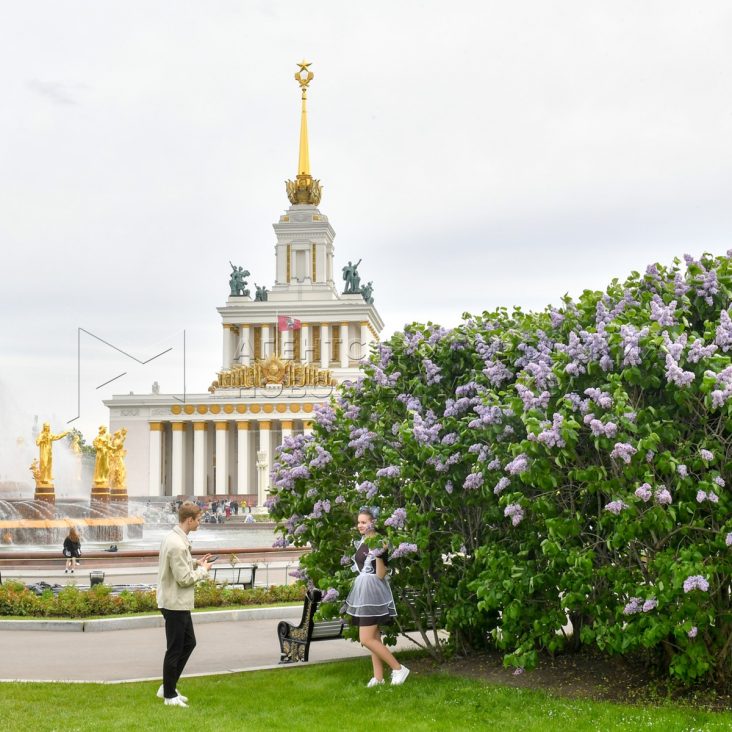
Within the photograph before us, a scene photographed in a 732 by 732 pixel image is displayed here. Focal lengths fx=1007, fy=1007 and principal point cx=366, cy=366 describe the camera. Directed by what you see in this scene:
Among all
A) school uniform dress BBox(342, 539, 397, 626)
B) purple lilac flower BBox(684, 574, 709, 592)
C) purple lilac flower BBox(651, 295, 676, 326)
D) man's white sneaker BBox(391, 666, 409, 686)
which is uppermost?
purple lilac flower BBox(651, 295, 676, 326)

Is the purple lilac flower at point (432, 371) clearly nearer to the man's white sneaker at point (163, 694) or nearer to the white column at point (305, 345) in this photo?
the man's white sneaker at point (163, 694)

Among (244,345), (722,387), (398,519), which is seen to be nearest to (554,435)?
(722,387)

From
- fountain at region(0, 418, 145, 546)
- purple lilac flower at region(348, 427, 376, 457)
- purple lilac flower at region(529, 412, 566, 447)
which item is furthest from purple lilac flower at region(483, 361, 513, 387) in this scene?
fountain at region(0, 418, 145, 546)

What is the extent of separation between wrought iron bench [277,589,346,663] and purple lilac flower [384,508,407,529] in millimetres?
1871

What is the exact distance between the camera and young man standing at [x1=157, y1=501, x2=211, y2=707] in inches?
341

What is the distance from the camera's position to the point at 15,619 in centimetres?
1480

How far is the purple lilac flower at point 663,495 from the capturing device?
7176 mm

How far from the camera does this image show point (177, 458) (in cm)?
7612

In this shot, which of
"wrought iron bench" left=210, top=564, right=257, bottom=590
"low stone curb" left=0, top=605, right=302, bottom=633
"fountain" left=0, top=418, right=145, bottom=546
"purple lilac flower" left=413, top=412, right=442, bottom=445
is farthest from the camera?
"fountain" left=0, top=418, right=145, bottom=546

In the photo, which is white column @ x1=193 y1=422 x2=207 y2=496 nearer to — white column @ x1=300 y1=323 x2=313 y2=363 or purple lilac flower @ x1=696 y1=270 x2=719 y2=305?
white column @ x1=300 y1=323 x2=313 y2=363

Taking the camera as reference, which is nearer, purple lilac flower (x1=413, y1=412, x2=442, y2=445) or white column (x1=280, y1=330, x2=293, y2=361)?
purple lilac flower (x1=413, y1=412, x2=442, y2=445)

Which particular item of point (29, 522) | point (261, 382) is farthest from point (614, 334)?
point (261, 382)

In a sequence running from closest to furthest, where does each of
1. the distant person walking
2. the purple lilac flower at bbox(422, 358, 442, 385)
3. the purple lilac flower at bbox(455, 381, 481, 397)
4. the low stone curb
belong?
the purple lilac flower at bbox(455, 381, 481, 397) → the purple lilac flower at bbox(422, 358, 442, 385) → the low stone curb → the distant person walking

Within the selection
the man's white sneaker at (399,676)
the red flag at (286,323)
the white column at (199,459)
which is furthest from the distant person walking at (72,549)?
the red flag at (286,323)
